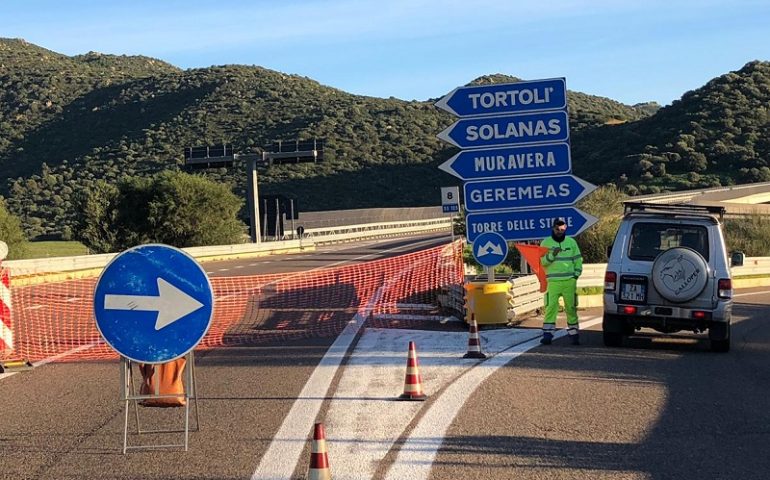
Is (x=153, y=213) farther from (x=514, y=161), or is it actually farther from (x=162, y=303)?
(x=162, y=303)

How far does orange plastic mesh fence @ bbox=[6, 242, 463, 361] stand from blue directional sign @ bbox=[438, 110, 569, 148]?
2958 mm

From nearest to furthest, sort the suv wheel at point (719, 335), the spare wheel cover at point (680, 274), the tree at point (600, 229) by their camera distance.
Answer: the spare wheel cover at point (680, 274), the suv wheel at point (719, 335), the tree at point (600, 229)

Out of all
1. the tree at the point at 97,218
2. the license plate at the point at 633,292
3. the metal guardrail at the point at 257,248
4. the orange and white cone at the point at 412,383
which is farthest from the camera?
the tree at the point at 97,218

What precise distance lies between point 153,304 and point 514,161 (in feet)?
37.9

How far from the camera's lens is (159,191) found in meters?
55.4

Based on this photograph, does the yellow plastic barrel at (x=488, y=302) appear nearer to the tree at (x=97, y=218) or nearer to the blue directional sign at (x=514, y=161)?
the blue directional sign at (x=514, y=161)

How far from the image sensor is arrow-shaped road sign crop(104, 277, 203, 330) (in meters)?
7.57

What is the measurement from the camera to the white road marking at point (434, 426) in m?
7.13

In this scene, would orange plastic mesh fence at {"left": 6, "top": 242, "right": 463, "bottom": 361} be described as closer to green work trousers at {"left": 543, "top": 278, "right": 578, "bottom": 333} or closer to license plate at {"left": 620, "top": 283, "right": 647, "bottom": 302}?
green work trousers at {"left": 543, "top": 278, "right": 578, "bottom": 333}

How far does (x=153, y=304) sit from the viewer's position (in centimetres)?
758

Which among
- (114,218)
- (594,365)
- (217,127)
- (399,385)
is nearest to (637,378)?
(594,365)

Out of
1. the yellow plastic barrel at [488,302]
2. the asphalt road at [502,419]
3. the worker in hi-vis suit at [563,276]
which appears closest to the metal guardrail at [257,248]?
the yellow plastic barrel at [488,302]

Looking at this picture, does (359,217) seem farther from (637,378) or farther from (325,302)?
(637,378)

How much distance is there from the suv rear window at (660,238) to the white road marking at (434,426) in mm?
2853
